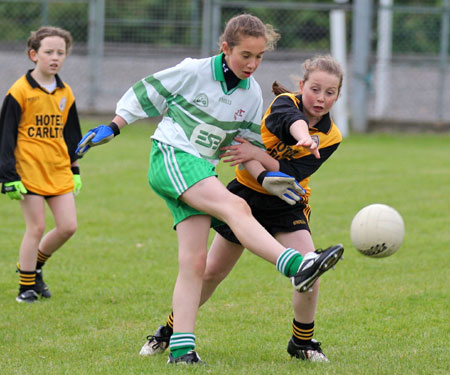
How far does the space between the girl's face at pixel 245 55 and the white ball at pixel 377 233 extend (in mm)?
1058

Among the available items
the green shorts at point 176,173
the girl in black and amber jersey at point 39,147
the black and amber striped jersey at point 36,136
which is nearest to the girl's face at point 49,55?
the girl in black and amber jersey at point 39,147

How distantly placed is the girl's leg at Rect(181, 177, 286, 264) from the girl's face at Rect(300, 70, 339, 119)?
713 millimetres

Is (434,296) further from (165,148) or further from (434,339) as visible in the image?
(165,148)

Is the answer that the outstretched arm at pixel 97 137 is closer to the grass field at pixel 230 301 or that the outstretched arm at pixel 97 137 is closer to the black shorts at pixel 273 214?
the black shorts at pixel 273 214

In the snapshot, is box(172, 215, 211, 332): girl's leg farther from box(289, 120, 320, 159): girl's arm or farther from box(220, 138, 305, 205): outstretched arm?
box(289, 120, 320, 159): girl's arm

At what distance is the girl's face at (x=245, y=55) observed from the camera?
412 centimetres

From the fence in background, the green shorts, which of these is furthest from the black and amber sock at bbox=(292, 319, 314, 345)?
the fence in background

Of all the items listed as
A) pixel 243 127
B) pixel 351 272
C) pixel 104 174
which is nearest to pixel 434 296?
pixel 351 272

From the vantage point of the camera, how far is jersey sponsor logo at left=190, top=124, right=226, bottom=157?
4238mm

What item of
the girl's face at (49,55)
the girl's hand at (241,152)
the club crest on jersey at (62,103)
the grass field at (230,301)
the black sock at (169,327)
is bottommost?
the grass field at (230,301)

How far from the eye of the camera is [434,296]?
5.90m

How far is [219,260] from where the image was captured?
4609 millimetres

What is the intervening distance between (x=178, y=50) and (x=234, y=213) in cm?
1451

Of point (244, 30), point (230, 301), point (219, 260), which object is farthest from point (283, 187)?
point (230, 301)
